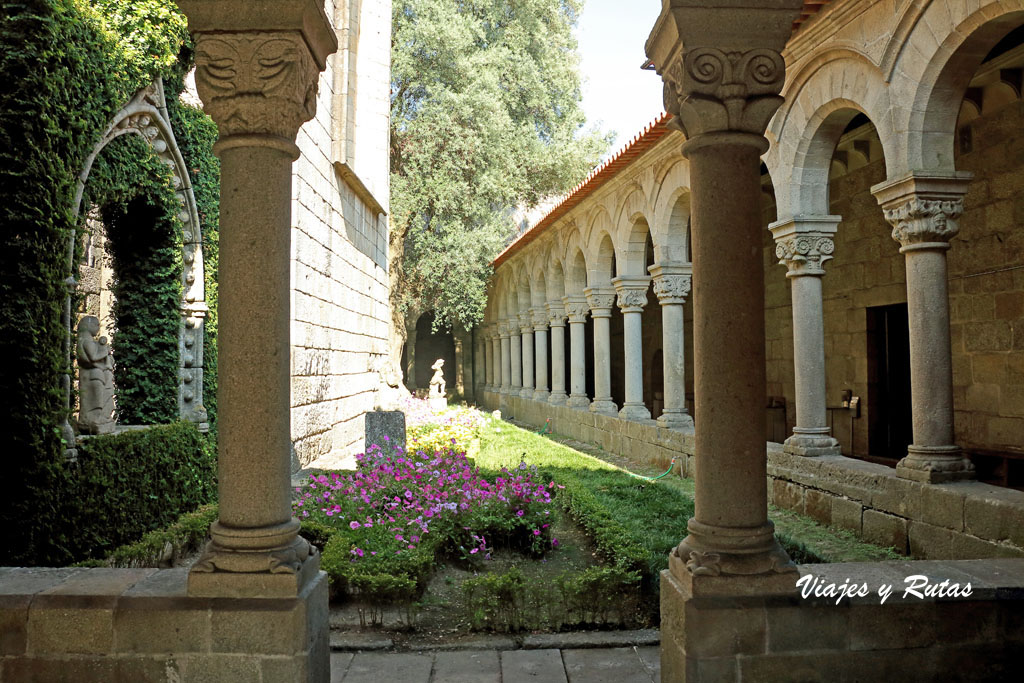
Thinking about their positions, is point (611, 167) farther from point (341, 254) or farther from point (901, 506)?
point (901, 506)

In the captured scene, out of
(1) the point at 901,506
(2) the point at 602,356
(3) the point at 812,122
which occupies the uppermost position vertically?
(3) the point at 812,122

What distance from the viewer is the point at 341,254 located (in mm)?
9852

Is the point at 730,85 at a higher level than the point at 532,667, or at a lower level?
higher

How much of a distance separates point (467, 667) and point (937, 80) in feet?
16.7

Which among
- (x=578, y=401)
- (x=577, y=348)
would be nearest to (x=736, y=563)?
(x=577, y=348)

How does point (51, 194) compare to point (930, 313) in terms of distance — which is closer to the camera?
point (51, 194)

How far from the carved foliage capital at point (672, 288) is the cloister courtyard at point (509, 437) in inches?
1.9

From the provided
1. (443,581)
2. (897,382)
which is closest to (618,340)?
(897,382)

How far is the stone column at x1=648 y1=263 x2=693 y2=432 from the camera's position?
977 cm

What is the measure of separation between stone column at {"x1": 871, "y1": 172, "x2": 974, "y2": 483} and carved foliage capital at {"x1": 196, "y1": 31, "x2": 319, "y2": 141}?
14.8ft

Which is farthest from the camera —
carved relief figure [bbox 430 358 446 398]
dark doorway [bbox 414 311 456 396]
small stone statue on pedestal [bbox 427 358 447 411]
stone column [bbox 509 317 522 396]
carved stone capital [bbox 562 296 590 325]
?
dark doorway [bbox 414 311 456 396]

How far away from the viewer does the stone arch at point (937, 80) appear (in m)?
5.11

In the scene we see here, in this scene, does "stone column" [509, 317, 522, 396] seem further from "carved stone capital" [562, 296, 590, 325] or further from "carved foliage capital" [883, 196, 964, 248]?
"carved foliage capital" [883, 196, 964, 248]

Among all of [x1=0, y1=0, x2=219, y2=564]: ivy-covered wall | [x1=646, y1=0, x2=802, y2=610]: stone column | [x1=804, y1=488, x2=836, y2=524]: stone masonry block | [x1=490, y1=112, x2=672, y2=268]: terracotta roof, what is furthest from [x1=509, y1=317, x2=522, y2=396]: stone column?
[x1=646, y1=0, x2=802, y2=610]: stone column
